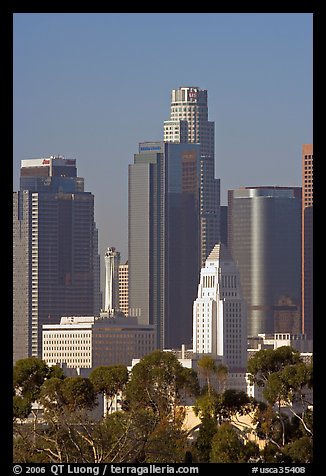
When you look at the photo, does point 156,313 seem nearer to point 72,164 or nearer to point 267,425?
point 72,164

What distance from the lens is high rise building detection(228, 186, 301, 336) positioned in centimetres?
4684

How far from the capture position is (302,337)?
42.2 m

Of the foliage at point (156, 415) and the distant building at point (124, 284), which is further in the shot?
the distant building at point (124, 284)

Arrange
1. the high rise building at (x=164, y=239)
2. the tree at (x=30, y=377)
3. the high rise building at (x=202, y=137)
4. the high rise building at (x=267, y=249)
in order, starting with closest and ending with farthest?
the tree at (x=30, y=377) → the high rise building at (x=164, y=239) → the high rise building at (x=267, y=249) → the high rise building at (x=202, y=137)

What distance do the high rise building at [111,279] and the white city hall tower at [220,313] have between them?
3195 mm

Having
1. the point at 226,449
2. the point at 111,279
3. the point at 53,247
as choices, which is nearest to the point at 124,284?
the point at 111,279

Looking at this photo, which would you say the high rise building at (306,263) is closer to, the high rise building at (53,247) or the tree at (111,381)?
the high rise building at (53,247)

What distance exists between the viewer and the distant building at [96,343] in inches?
1559

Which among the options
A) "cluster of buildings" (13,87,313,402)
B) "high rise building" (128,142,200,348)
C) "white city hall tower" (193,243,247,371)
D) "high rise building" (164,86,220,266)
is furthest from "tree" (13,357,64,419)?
"high rise building" (164,86,220,266)

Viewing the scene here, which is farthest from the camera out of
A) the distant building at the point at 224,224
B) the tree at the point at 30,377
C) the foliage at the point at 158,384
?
the distant building at the point at 224,224

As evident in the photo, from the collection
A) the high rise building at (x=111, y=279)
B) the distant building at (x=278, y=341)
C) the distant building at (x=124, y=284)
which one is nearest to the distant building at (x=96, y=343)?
the high rise building at (x=111, y=279)

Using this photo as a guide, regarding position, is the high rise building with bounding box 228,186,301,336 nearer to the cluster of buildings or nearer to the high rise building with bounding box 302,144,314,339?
the cluster of buildings

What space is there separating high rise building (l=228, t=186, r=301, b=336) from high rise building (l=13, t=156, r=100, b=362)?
5.86 m

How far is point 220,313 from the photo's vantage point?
4366 centimetres
